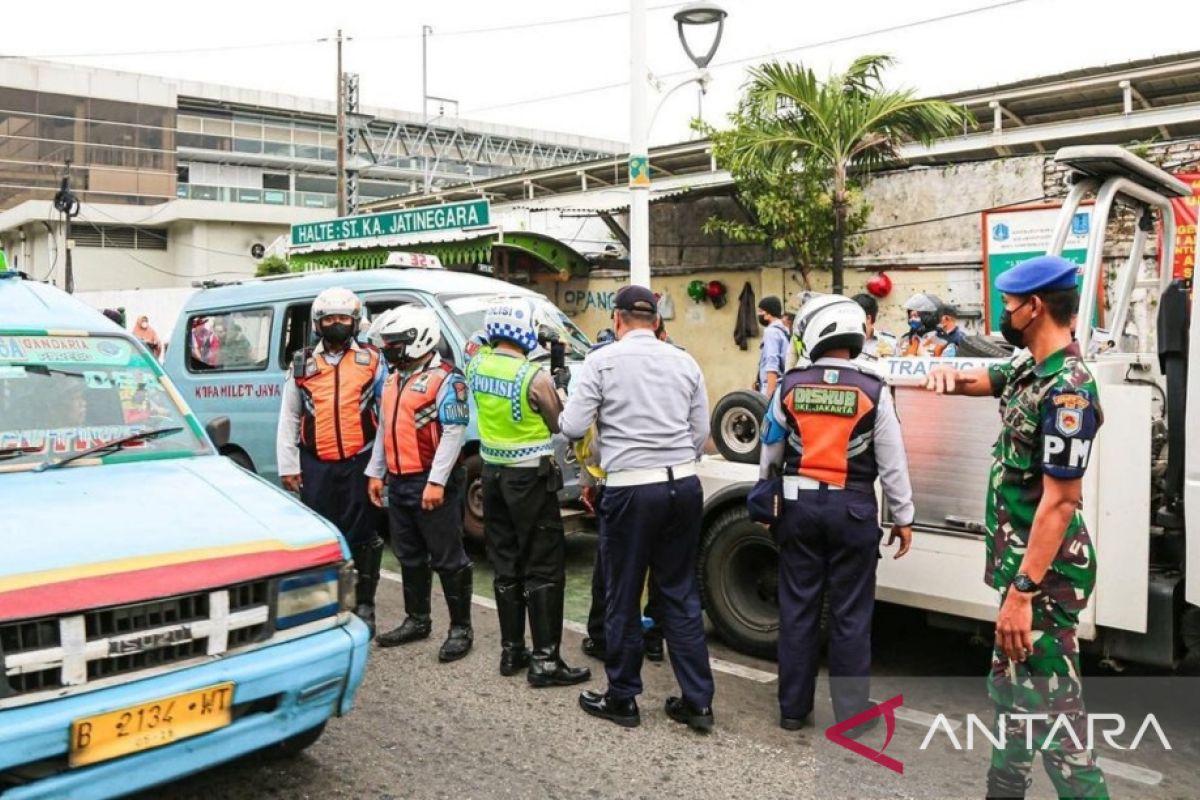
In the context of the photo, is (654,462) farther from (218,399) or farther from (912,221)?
→ (912,221)

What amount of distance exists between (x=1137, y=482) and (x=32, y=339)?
14.7 ft

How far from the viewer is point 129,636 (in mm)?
2889

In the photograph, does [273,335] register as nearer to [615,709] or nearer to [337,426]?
[337,426]

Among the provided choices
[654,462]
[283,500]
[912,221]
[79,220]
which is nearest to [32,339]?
[283,500]

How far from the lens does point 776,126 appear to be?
1119 centimetres

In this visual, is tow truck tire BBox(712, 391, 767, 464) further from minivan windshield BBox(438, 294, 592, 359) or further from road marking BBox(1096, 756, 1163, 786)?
road marking BBox(1096, 756, 1163, 786)

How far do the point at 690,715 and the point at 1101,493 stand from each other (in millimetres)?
1920

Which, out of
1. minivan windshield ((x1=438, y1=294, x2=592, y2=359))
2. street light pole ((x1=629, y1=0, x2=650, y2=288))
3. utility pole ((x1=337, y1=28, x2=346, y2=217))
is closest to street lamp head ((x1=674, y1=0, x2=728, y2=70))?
street light pole ((x1=629, y1=0, x2=650, y2=288))

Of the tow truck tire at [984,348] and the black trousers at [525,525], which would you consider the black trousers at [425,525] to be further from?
the tow truck tire at [984,348]

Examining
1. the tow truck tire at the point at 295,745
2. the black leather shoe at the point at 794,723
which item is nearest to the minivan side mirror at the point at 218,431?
the tow truck tire at the point at 295,745

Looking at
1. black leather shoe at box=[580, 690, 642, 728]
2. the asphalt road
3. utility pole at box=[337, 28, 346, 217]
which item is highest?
utility pole at box=[337, 28, 346, 217]

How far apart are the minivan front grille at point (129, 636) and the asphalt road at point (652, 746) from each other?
72 centimetres

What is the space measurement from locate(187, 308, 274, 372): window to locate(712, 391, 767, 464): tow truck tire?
12.5 ft

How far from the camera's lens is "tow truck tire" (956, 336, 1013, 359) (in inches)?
214
